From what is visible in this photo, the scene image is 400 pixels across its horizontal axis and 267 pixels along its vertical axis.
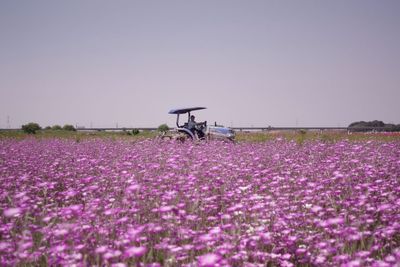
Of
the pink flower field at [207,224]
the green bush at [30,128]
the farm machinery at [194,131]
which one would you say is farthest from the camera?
the green bush at [30,128]

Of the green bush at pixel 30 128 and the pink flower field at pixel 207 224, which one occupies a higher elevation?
the green bush at pixel 30 128

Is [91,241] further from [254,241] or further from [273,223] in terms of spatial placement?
[273,223]

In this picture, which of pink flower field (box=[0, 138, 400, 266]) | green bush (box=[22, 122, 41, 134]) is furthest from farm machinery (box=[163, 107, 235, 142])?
green bush (box=[22, 122, 41, 134])

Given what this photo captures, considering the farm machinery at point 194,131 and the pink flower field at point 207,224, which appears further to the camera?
the farm machinery at point 194,131

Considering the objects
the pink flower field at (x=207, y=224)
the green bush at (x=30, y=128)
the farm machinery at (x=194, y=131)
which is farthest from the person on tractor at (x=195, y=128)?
the green bush at (x=30, y=128)

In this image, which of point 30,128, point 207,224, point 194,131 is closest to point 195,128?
point 194,131

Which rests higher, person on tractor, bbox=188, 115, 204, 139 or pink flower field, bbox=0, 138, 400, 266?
person on tractor, bbox=188, 115, 204, 139

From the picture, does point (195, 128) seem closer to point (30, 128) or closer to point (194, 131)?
point (194, 131)

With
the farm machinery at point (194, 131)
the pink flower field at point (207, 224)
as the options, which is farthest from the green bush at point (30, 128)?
the pink flower field at point (207, 224)

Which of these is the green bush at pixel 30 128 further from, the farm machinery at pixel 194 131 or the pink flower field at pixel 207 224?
the pink flower field at pixel 207 224

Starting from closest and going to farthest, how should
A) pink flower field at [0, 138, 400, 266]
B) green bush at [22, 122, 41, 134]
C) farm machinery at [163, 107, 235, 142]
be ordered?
pink flower field at [0, 138, 400, 266], farm machinery at [163, 107, 235, 142], green bush at [22, 122, 41, 134]

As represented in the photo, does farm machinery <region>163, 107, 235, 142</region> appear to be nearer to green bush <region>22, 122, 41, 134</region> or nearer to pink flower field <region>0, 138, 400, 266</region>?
pink flower field <region>0, 138, 400, 266</region>

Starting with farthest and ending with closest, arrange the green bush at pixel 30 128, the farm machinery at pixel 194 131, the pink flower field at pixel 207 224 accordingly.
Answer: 1. the green bush at pixel 30 128
2. the farm machinery at pixel 194 131
3. the pink flower field at pixel 207 224

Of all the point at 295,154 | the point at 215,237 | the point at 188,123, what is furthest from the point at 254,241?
the point at 188,123
